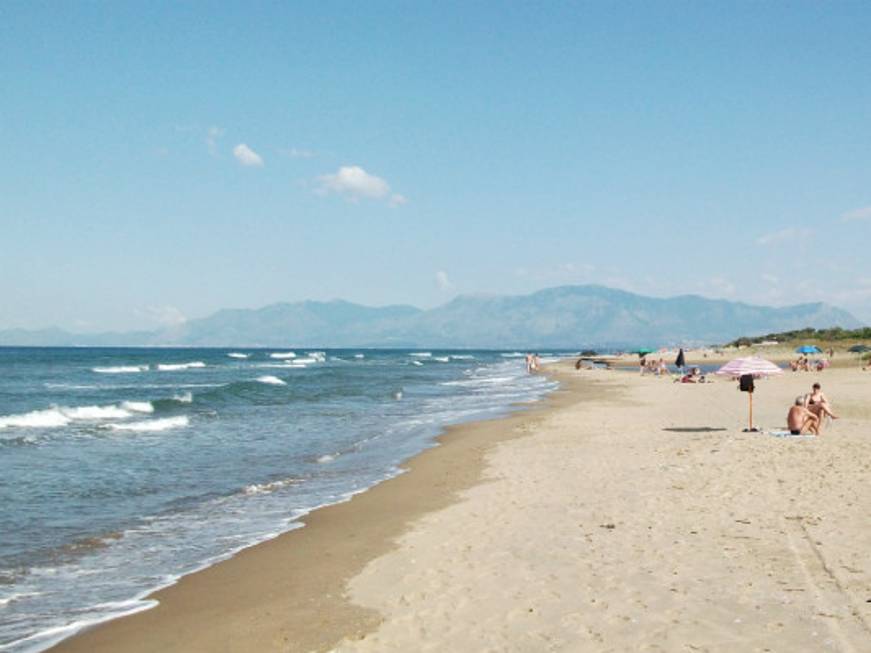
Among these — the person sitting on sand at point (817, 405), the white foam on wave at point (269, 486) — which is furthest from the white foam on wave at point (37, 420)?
the person sitting on sand at point (817, 405)

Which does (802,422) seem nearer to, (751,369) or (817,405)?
(817,405)

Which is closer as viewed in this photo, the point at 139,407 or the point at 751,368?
the point at 751,368

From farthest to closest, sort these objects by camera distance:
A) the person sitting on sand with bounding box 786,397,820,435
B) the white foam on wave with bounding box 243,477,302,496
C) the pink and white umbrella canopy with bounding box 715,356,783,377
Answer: the pink and white umbrella canopy with bounding box 715,356,783,377 < the person sitting on sand with bounding box 786,397,820,435 < the white foam on wave with bounding box 243,477,302,496

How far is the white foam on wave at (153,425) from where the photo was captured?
941 inches

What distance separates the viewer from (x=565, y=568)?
777 centimetres

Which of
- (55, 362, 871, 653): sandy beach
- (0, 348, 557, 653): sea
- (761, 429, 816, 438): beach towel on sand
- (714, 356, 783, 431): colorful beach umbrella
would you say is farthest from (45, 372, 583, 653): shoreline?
(714, 356, 783, 431): colorful beach umbrella

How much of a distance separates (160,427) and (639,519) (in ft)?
60.5

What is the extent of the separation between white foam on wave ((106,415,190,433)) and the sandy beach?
12.6 meters

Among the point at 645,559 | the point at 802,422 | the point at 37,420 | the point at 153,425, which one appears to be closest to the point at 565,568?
the point at 645,559

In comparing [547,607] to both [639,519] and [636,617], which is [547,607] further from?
[639,519]

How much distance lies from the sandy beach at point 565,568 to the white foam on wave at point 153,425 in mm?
12587

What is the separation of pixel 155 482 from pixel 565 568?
30.9 ft

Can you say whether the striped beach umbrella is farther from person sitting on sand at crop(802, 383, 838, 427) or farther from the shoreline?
the shoreline

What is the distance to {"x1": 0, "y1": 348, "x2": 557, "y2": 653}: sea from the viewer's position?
824cm
